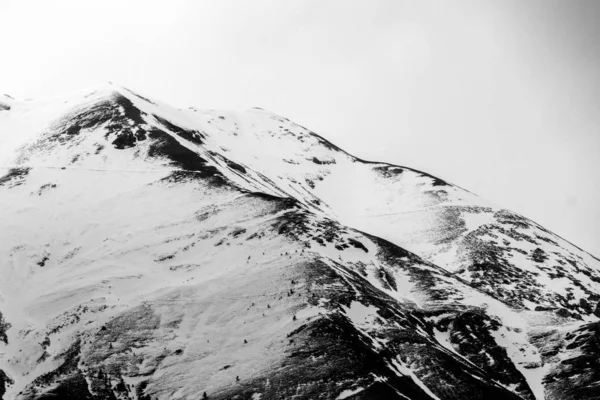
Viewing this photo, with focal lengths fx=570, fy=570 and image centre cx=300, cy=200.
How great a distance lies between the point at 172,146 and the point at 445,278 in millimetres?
50979

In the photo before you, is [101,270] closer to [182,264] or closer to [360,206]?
[182,264]

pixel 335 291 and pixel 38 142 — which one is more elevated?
pixel 38 142

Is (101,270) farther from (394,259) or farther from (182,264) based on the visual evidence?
(394,259)

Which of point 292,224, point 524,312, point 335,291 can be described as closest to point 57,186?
point 292,224

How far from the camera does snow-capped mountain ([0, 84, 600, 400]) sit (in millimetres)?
46156

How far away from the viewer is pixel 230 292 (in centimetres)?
5672

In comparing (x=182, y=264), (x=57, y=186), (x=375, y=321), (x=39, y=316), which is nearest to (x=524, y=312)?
(x=375, y=321)

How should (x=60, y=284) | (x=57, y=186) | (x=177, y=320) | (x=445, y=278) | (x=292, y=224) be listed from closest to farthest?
(x=177, y=320)
(x=60, y=284)
(x=292, y=224)
(x=445, y=278)
(x=57, y=186)

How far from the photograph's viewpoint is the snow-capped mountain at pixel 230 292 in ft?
151

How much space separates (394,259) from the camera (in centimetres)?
7719

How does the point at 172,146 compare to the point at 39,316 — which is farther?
the point at 172,146

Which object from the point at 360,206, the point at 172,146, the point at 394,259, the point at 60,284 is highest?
the point at 172,146

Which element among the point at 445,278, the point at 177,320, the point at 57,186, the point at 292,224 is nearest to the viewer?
the point at 177,320

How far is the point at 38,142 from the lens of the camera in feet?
333
